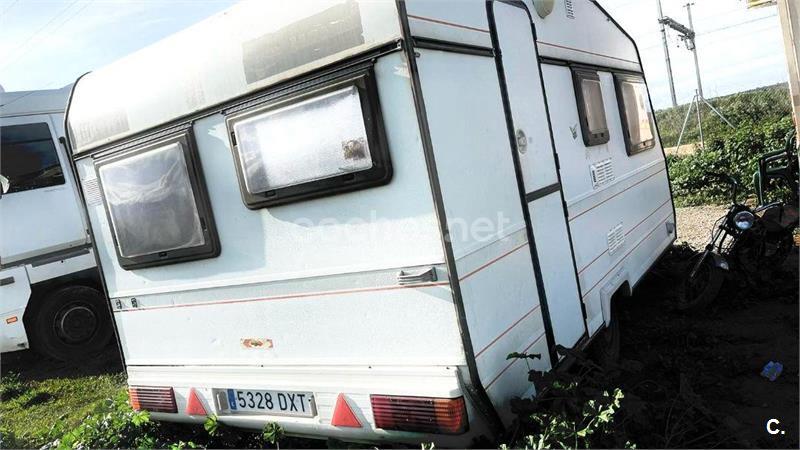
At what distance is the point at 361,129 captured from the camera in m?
2.75

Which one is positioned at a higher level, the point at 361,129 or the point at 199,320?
the point at 361,129

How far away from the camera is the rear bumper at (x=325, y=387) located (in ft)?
9.05

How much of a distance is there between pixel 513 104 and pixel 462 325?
4.40 ft

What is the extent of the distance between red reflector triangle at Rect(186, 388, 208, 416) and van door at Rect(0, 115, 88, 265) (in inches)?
173

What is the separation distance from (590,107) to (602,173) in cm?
48

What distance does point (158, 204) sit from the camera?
11.6ft

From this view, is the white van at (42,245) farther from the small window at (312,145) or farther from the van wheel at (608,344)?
the van wheel at (608,344)

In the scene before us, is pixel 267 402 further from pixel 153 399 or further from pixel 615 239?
pixel 615 239

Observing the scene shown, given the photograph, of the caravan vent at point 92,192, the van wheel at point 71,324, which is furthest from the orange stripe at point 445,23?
the van wheel at point 71,324

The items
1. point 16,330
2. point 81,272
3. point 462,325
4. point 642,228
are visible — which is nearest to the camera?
point 462,325

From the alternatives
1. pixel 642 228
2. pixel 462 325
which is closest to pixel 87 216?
pixel 462 325

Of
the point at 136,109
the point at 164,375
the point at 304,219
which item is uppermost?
the point at 136,109

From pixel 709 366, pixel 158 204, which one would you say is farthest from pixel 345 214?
pixel 709 366

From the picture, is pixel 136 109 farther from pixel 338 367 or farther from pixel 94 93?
pixel 338 367
